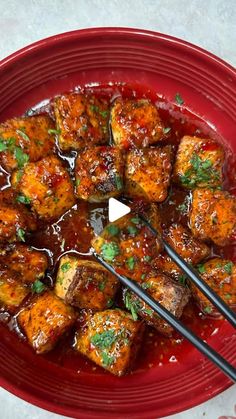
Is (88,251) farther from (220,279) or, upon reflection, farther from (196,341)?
(196,341)

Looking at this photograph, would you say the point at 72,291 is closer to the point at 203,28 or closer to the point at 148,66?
the point at 148,66

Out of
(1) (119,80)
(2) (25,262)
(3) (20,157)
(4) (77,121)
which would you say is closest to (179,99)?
(1) (119,80)

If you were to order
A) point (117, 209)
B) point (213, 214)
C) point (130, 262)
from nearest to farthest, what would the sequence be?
point (117, 209) → point (130, 262) → point (213, 214)

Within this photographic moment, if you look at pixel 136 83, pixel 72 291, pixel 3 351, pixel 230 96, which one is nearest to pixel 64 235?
pixel 72 291

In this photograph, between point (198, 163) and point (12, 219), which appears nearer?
point (12, 219)

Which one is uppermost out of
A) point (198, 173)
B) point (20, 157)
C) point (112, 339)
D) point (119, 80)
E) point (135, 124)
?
point (119, 80)

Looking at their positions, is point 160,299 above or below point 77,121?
below

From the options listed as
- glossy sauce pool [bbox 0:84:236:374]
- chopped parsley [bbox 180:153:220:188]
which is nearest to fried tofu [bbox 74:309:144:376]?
glossy sauce pool [bbox 0:84:236:374]

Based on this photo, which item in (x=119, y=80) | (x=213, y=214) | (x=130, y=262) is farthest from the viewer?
(x=119, y=80)
